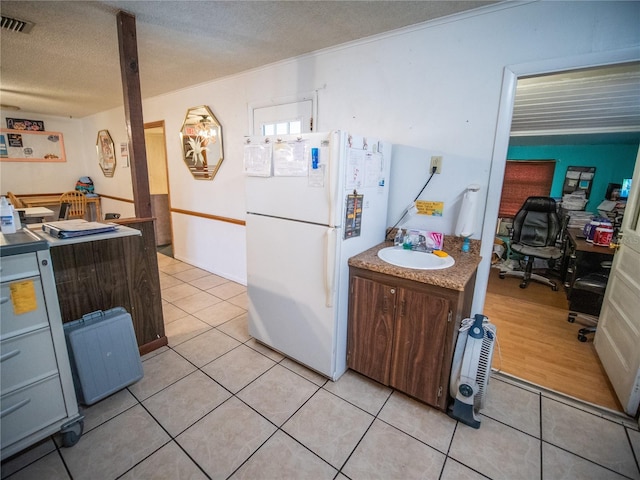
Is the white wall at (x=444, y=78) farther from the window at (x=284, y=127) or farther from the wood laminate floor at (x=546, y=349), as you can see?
the wood laminate floor at (x=546, y=349)

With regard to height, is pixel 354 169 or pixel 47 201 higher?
pixel 354 169

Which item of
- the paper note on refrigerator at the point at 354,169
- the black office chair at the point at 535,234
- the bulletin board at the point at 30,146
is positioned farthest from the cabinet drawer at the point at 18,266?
the bulletin board at the point at 30,146

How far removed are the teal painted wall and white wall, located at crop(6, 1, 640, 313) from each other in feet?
15.6

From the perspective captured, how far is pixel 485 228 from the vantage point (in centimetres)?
188

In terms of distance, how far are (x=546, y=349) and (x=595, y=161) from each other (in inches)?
179

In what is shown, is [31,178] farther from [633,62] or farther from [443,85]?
[633,62]

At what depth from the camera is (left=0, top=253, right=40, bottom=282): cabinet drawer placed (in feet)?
3.82

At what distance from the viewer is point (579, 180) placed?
4.99 m

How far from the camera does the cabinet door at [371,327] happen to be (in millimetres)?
1684

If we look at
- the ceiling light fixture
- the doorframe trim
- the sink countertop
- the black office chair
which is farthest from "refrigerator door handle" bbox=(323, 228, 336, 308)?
the black office chair

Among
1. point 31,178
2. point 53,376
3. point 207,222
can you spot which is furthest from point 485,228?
point 31,178

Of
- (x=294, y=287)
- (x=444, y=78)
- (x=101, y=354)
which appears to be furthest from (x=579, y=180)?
(x=101, y=354)

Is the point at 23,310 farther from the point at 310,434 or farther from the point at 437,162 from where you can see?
the point at 437,162

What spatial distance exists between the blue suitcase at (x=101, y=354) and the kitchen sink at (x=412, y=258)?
166 cm
